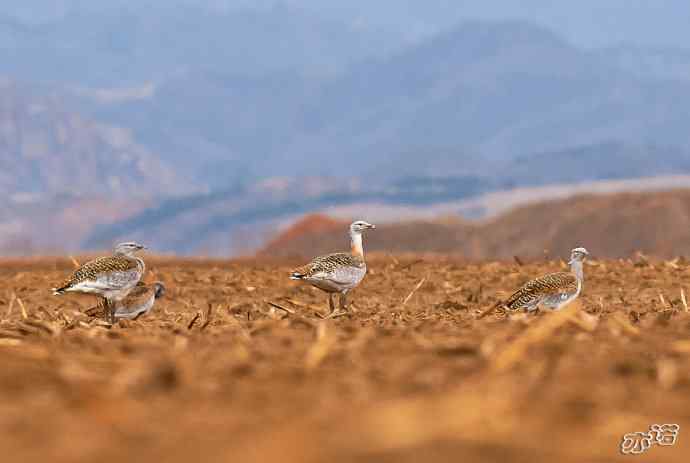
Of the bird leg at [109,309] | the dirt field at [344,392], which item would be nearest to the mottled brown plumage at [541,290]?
the bird leg at [109,309]

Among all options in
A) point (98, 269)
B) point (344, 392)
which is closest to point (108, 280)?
point (98, 269)

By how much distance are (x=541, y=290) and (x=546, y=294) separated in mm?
62

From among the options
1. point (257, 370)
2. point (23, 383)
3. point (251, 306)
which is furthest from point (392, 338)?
point (251, 306)

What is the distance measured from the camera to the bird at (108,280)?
13195 millimetres

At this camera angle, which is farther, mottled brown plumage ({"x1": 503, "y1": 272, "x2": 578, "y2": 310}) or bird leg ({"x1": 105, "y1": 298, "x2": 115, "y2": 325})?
bird leg ({"x1": 105, "y1": 298, "x2": 115, "y2": 325})

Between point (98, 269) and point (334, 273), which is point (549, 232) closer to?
point (334, 273)

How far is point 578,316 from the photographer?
25.3 ft

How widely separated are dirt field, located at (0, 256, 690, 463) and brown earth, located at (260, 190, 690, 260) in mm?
70402

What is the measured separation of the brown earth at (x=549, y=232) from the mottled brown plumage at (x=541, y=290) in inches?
2488

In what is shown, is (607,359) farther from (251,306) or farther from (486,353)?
(251,306)

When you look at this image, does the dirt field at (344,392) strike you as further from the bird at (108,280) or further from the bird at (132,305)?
the bird at (132,305)

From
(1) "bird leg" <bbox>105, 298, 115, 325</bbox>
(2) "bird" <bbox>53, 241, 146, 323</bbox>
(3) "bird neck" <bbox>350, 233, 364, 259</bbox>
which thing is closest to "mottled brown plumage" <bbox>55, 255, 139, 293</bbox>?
(2) "bird" <bbox>53, 241, 146, 323</bbox>

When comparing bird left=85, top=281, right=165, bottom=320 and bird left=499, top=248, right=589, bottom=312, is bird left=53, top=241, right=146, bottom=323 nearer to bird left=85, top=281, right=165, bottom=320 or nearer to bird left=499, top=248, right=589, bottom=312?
bird left=85, top=281, right=165, bottom=320

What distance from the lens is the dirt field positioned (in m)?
3.64
